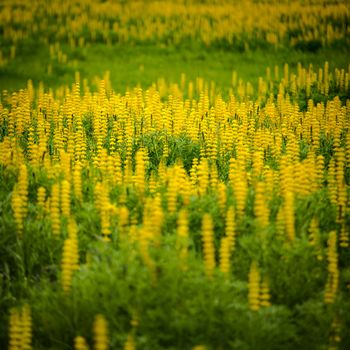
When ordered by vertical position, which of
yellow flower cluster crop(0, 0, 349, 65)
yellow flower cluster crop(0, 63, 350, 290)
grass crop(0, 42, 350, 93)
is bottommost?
yellow flower cluster crop(0, 63, 350, 290)

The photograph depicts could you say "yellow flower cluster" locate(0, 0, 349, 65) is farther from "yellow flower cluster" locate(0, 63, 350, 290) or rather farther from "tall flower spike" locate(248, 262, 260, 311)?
"tall flower spike" locate(248, 262, 260, 311)

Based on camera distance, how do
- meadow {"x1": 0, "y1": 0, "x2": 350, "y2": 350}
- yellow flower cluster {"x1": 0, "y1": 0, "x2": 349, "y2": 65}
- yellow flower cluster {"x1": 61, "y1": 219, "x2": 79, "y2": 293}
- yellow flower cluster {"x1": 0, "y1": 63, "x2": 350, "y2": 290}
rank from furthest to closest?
yellow flower cluster {"x1": 0, "y1": 0, "x2": 349, "y2": 65} < yellow flower cluster {"x1": 0, "y1": 63, "x2": 350, "y2": 290} < yellow flower cluster {"x1": 61, "y1": 219, "x2": 79, "y2": 293} < meadow {"x1": 0, "y1": 0, "x2": 350, "y2": 350}

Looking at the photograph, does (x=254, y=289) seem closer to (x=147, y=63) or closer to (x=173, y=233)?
(x=173, y=233)

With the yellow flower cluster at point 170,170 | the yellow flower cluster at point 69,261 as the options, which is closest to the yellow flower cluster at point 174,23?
the yellow flower cluster at point 170,170

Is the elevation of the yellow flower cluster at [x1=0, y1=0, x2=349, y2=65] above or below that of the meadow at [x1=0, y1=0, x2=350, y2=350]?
above

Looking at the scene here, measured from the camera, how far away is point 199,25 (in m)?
16.7

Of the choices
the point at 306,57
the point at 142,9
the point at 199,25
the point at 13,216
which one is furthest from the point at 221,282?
the point at 142,9

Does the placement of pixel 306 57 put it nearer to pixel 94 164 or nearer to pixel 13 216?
pixel 94 164

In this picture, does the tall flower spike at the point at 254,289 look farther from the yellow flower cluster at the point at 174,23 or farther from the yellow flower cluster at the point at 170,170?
the yellow flower cluster at the point at 174,23

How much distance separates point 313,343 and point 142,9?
17.7m

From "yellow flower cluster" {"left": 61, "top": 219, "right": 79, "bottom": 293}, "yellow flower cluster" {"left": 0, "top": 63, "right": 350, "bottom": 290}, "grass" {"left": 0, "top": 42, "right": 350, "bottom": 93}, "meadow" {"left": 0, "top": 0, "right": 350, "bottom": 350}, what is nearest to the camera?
"meadow" {"left": 0, "top": 0, "right": 350, "bottom": 350}

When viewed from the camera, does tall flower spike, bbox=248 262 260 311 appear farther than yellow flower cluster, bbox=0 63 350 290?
No

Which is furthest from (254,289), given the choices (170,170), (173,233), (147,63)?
(147,63)


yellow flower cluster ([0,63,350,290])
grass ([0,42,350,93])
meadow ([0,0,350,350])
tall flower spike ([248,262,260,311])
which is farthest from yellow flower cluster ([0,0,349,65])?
tall flower spike ([248,262,260,311])
